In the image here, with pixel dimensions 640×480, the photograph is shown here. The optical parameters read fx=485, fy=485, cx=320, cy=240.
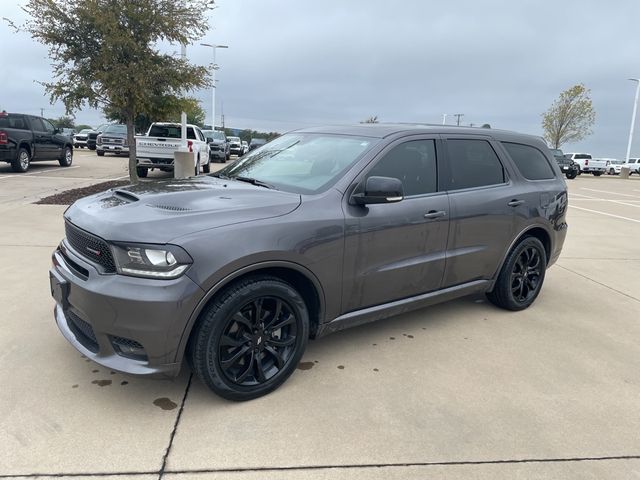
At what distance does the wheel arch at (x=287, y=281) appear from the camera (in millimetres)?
2699

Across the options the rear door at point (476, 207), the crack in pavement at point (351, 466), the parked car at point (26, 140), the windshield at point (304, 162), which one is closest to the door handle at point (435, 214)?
the rear door at point (476, 207)

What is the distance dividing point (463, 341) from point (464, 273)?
576 mm

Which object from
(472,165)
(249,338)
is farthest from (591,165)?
(249,338)

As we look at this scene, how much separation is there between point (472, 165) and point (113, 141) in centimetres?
2348

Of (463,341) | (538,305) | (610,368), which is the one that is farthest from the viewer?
Answer: (538,305)

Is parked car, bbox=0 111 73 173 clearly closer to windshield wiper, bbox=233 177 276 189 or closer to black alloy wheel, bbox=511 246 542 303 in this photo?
windshield wiper, bbox=233 177 276 189

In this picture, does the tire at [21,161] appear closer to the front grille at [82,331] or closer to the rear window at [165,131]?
the rear window at [165,131]

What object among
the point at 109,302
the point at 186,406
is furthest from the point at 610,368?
the point at 109,302

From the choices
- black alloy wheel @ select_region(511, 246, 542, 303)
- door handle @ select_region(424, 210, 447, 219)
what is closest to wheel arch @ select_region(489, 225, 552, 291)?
black alloy wheel @ select_region(511, 246, 542, 303)

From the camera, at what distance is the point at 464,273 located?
165 inches

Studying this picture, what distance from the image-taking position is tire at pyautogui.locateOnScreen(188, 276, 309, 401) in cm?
278

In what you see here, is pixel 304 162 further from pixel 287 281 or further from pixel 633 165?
pixel 633 165

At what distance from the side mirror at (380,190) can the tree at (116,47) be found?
9174mm

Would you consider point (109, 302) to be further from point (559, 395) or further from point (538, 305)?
point (538, 305)
